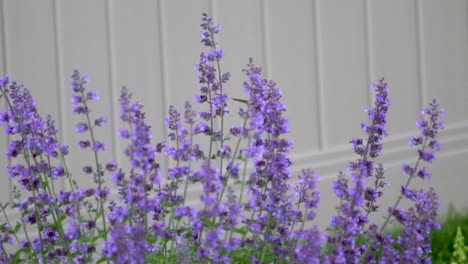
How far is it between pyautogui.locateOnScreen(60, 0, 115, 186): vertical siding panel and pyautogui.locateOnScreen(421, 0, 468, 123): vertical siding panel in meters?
1.40


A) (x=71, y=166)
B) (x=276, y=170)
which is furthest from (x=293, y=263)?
(x=71, y=166)

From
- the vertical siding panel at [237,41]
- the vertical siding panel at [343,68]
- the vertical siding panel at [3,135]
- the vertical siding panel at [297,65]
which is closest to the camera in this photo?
the vertical siding panel at [3,135]

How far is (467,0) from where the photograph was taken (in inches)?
171

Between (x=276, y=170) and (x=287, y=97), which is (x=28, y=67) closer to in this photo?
(x=287, y=97)

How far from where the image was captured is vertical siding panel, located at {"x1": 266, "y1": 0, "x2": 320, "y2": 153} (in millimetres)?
3846

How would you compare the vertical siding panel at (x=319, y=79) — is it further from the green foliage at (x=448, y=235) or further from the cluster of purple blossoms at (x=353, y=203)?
the cluster of purple blossoms at (x=353, y=203)

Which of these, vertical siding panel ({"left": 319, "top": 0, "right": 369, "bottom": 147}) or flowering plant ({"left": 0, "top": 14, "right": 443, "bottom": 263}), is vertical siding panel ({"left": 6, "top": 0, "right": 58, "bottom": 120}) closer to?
vertical siding panel ({"left": 319, "top": 0, "right": 369, "bottom": 147})

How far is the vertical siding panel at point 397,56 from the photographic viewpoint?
161 inches

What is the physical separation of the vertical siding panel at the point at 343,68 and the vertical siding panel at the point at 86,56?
891mm

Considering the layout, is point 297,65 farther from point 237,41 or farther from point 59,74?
point 59,74

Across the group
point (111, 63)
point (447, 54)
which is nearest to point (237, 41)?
point (111, 63)

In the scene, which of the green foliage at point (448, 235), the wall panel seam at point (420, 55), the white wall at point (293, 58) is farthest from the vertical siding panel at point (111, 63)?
the wall panel seam at point (420, 55)

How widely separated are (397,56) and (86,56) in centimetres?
132

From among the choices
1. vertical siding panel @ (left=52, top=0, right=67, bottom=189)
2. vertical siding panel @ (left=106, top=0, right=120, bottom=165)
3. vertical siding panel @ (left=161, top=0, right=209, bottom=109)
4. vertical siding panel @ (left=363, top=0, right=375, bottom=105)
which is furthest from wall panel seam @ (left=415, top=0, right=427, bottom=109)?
vertical siding panel @ (left=52, top=0, right=67, bottom=189)
